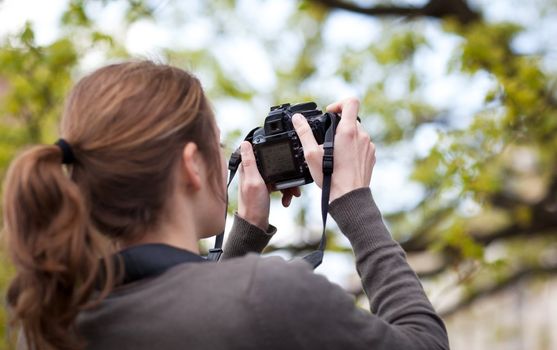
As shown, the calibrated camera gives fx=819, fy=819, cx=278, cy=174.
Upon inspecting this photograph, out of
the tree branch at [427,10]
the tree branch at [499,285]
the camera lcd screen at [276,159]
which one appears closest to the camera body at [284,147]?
the camera lcd screen at [276,159]

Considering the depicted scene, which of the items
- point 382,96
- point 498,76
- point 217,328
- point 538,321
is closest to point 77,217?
point 217,328

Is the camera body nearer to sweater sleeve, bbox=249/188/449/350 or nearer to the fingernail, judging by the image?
the fingernail

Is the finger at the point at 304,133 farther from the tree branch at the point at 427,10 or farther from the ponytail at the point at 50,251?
the tree branch at the point at 427,10

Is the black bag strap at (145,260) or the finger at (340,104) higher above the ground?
the finger at (340,104)

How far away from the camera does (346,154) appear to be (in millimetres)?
1525

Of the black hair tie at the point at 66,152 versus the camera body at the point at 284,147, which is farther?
the camera body at the point at 284,147

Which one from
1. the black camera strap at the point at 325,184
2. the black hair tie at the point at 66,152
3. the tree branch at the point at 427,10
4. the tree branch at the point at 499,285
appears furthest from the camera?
the tree branch at the point at 499,285

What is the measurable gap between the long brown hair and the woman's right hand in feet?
0.87

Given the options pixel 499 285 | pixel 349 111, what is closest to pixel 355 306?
pixel 349 111

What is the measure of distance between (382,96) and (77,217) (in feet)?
13.9

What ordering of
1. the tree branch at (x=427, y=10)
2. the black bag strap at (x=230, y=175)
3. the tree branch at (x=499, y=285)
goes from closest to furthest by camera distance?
the black bag strap at (x=230, y=175) → the tree branch at (x=427, y=10) → the tree branch at (x=499, y=285)

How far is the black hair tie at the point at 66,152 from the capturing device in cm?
131

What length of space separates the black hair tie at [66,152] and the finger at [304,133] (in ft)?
1.53

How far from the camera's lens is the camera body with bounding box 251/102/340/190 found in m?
1.65
